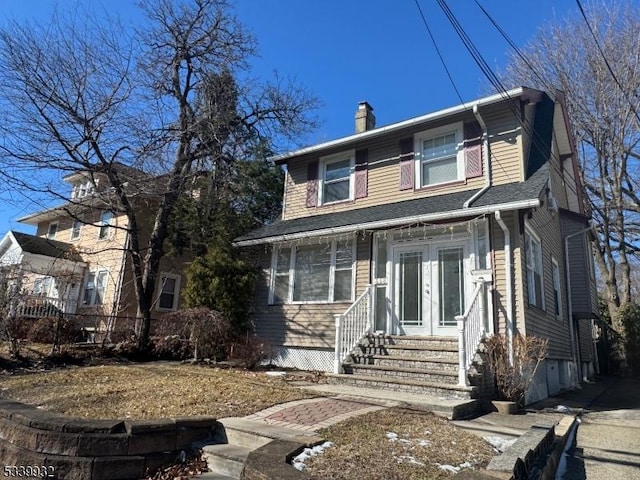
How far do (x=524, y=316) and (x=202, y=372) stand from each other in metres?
6.26

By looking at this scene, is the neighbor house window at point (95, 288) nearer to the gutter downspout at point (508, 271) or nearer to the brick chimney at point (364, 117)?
the brick chimney at point (364, 117)

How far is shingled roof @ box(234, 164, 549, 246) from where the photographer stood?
27.5 feet

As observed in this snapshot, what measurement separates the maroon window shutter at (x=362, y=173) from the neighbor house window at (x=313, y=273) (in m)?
1.72

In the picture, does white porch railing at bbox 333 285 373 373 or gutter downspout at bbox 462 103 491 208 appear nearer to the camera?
white porch railing at bbox 333 285 373 373

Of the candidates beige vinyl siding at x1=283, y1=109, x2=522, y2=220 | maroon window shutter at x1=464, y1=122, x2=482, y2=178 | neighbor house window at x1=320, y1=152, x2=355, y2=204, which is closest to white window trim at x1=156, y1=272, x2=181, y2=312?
beige vinyl siding at x1=283, y1=109, x2=522, y2=220

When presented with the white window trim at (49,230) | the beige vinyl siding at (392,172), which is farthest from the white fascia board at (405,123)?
the white window trim at (49,230)

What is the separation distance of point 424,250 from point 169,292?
38.7 feet

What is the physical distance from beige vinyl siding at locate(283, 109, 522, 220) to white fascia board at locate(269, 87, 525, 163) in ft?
0.84

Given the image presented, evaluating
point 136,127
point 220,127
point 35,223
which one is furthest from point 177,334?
point 35,223

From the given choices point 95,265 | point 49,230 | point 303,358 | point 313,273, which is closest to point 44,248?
point 95,265

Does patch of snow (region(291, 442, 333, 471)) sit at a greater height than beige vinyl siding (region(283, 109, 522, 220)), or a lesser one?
lesser

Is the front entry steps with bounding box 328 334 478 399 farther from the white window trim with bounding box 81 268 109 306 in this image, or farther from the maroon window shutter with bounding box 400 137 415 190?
the white window trim with bounding box 81 268 109 306

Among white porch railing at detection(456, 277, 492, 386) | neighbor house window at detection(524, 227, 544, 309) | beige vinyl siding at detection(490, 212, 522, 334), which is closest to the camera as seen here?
white porch railing at detection(456, 277, 492, 386)

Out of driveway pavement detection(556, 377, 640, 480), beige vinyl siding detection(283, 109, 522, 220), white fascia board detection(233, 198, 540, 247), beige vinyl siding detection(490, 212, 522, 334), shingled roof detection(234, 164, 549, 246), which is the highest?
beige vinyl siding detection(283, 109, 522, 220)
